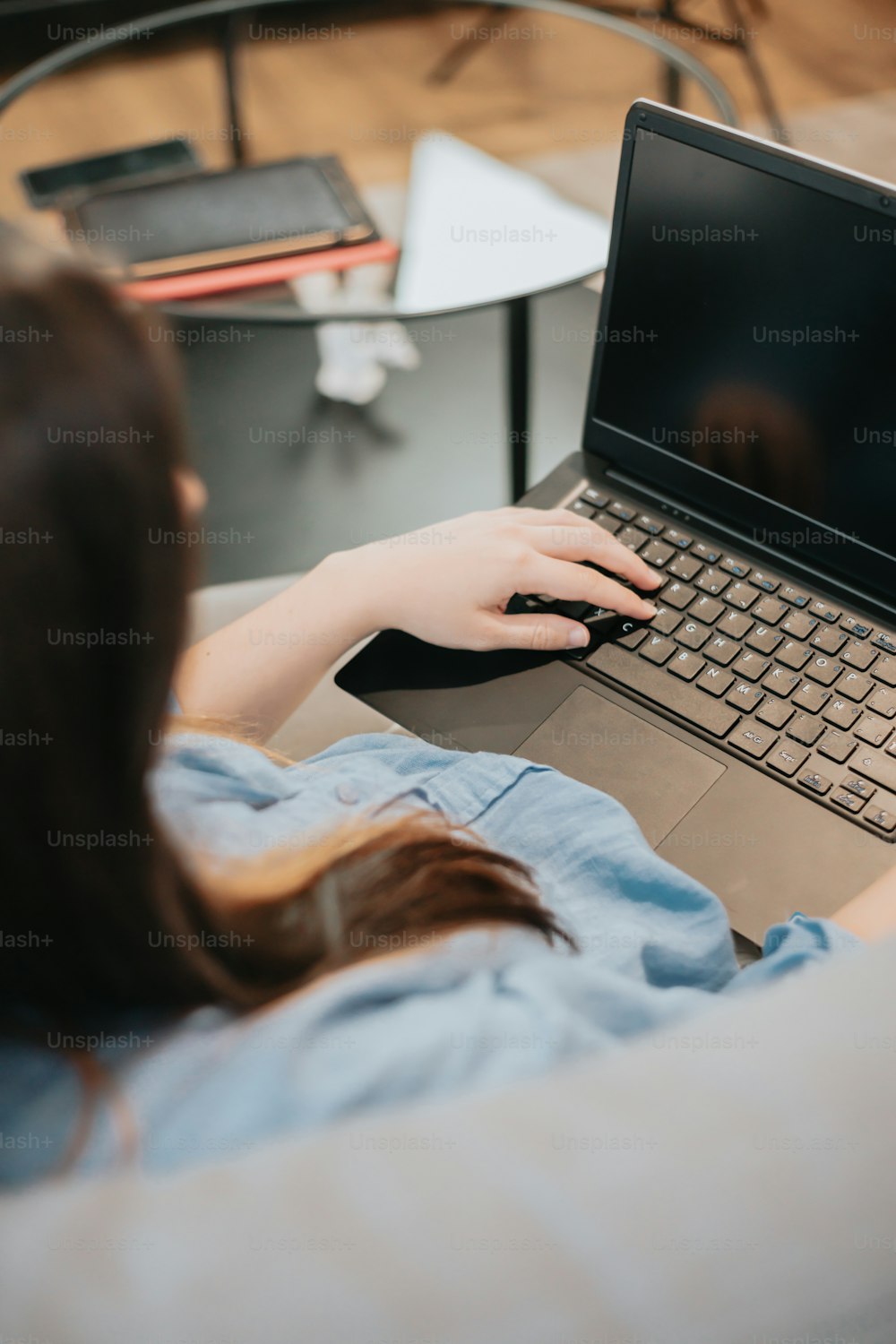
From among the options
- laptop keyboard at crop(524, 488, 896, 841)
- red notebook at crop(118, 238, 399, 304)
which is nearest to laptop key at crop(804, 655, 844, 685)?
laptop keyboard at crop(524, 488, 896, 841)

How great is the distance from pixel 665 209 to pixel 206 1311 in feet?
2.26

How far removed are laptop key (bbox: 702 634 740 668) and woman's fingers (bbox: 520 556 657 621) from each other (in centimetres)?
6

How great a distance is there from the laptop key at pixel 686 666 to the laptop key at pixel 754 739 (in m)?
0.05

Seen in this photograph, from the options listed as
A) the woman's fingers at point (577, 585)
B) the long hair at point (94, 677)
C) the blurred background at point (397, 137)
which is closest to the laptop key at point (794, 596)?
the woman's fingers at point (577, 585)

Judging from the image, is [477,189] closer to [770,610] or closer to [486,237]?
[486,237]

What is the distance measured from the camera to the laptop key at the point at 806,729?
73 centimetres

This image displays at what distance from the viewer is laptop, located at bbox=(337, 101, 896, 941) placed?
0.69 meters

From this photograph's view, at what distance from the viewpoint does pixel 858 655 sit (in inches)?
29.8

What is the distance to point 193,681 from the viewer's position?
0.82 metres

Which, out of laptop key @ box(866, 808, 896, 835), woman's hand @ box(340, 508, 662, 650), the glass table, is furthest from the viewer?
the glass table

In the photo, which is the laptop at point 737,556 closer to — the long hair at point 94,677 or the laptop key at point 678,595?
the laptop key at point 678,595

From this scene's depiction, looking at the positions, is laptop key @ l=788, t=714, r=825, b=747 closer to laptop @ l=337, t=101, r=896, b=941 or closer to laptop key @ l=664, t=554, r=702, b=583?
laptop @ l=337, t=101, r=896, b=941

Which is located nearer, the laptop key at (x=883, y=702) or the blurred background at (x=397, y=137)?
the laptop key at (x=883, y=702)

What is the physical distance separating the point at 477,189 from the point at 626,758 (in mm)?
988
